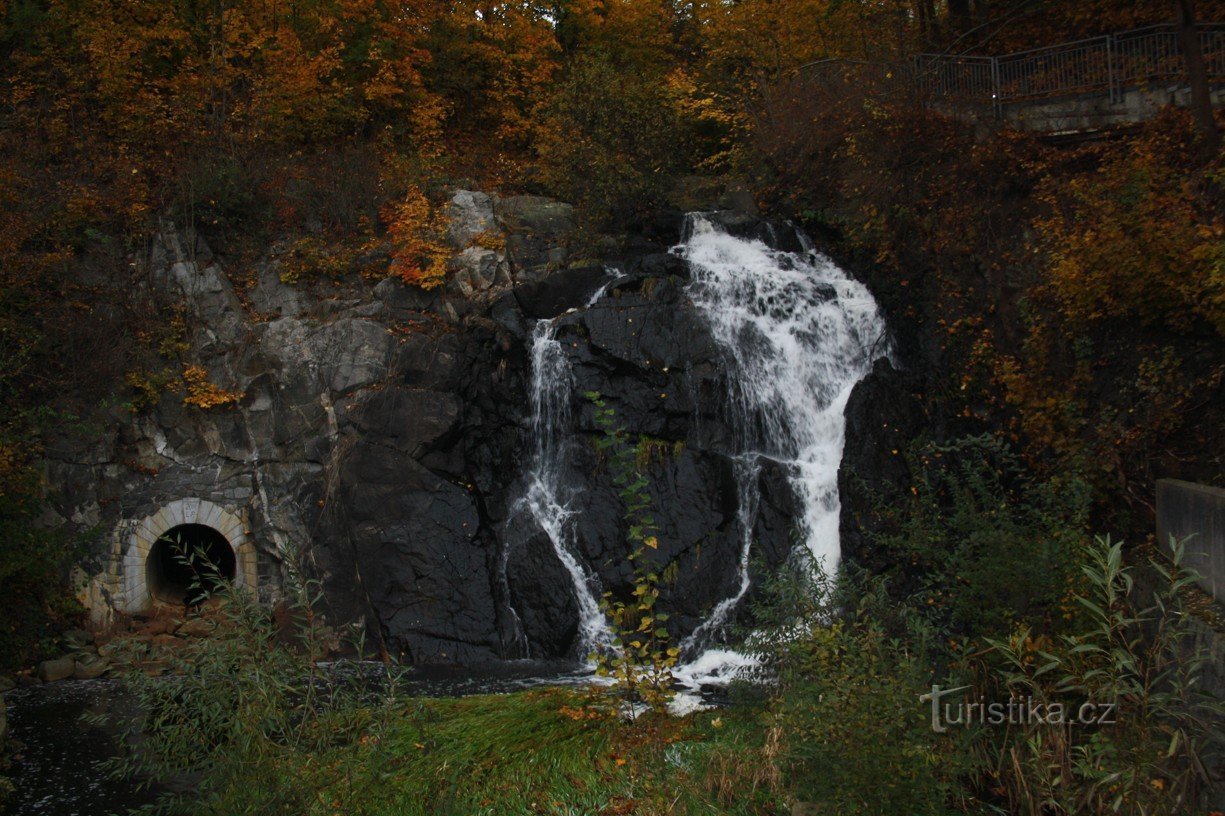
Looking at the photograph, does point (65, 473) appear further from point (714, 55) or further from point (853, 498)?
point (714, 55)

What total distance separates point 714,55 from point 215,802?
694 inches

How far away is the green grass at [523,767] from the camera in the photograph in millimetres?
4438

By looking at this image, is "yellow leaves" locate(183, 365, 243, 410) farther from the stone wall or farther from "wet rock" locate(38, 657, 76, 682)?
"wet rock" locate(38, 657, 76, 682)

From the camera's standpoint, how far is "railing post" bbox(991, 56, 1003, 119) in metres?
14.0

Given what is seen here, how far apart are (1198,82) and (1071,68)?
311cm

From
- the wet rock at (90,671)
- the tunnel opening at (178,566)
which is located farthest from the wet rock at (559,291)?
the wet rock at (90,671)

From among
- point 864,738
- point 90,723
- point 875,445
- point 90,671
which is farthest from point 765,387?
point 90,671

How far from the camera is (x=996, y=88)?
14.2 m

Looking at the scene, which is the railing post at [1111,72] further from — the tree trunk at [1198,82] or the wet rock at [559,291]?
the wet rock at [559,291]

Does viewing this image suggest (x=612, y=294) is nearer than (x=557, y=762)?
No

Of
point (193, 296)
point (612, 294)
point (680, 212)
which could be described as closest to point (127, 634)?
point (193, 296)

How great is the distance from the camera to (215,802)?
4.25 m

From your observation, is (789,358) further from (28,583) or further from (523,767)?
(28,583)

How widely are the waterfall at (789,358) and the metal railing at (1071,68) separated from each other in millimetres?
3732
